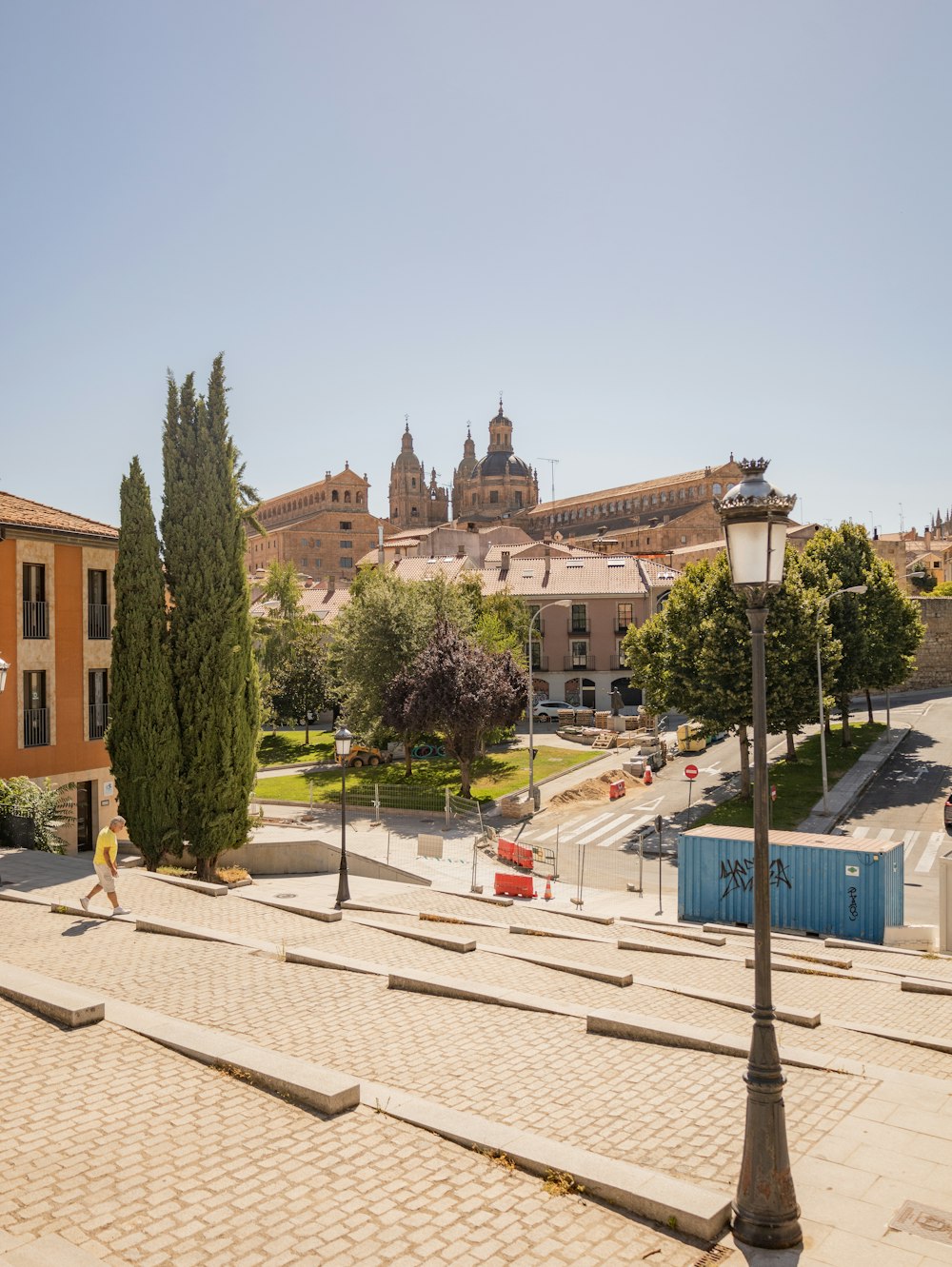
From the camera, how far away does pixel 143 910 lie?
1598 centimetres

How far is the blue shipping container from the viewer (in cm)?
2150

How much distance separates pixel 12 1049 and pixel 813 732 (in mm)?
47616

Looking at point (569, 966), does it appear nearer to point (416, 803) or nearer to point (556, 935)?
point (556, 935)

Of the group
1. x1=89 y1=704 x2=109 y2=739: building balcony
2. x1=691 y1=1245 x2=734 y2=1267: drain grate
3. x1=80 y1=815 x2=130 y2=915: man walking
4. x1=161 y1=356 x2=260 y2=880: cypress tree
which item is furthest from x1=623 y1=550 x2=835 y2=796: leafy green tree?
x1=691 y1=1245 x2=734 y2=1267: drain grate

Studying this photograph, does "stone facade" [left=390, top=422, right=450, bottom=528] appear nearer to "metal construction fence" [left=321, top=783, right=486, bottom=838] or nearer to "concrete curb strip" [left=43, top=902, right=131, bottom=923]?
"metal construction fence" [left=321, top=783, right=486, bottom=838]

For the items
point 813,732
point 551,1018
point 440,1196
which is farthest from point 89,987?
point 813,732

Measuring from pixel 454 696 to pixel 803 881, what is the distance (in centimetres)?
1866

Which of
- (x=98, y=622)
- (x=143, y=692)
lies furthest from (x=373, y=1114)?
(x=98, y=622)

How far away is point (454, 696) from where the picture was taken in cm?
3875

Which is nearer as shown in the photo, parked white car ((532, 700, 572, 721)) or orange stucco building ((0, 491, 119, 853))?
orange stucco building ((0, 491, 119, 853))

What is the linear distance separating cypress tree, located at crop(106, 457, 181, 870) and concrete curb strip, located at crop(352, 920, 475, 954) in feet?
30.8

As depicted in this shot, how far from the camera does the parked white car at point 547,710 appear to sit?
184 feet

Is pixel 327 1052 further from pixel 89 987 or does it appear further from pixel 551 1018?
pixel 89 987

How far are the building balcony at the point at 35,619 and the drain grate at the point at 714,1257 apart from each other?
2292 centimetres
